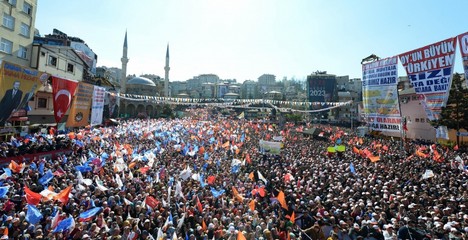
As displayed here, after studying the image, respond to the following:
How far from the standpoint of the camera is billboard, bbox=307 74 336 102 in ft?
261

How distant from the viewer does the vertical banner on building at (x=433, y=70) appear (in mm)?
12166

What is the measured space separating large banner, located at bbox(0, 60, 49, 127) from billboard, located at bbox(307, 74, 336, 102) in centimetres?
7342

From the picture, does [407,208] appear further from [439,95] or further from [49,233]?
[49,233]

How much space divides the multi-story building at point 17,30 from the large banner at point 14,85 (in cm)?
1159

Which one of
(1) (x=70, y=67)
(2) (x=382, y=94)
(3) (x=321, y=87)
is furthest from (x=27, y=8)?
(3) (x=321, y=87)

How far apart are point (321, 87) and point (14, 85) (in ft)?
250

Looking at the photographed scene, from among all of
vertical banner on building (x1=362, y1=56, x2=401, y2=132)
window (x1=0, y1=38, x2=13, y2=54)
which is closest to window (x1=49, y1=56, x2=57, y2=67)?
window (x1=0, y1=38, x2=13, y2=54)

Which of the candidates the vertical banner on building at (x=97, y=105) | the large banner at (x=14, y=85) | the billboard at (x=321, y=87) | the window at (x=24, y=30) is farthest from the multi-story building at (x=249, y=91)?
the large banner at (x=14, y=85)

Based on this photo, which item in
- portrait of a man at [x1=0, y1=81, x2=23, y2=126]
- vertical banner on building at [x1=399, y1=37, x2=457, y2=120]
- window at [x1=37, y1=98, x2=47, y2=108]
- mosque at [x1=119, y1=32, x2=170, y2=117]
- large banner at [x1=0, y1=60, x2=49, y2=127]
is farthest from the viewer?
mosque at [x1=119, y1=32, x2=170, y2=117]

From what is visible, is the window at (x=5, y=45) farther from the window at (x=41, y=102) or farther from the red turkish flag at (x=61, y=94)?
the red turkish flag at (x=61, y=94)

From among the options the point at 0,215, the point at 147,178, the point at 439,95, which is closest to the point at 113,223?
the point at 0,215

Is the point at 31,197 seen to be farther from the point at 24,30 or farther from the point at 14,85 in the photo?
the point at 24,30

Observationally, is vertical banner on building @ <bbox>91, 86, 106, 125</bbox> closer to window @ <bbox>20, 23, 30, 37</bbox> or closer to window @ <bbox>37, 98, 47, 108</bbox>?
window @ <bbox>37, 98, 47, 108</bbox>

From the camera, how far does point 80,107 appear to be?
15062 millimetres
